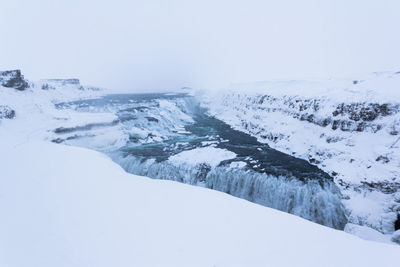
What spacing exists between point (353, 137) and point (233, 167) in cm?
802

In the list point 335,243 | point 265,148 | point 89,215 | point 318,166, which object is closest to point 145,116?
point 265,148

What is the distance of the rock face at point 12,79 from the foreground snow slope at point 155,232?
32.5 metres

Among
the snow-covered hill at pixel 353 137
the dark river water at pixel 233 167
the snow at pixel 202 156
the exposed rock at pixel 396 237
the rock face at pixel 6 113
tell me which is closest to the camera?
the exposed rock at pixel 396 237

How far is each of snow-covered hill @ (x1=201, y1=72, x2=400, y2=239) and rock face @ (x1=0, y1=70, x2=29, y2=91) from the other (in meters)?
33.5

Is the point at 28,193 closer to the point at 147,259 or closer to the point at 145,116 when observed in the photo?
the point at 147,259

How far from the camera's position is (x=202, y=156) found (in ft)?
49.4

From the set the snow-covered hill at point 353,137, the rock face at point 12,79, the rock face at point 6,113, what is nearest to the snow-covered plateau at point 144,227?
the snow-covered hill at point 353,137

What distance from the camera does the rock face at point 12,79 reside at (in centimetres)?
3030

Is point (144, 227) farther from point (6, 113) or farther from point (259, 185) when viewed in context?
point (6, 113)

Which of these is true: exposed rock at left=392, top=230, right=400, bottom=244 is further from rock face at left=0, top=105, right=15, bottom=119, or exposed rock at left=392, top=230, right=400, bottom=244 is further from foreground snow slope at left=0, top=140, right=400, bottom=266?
rock face at left=0, top=105, right=15, bottom=119

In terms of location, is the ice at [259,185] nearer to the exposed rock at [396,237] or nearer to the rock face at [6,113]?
the exposed rock at [396,237]

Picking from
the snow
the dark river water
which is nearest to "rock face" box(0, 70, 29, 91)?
the dark river water

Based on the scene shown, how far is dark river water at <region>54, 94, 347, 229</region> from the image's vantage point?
10677 mm

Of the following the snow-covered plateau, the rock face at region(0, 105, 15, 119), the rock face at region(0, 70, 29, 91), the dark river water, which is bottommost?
the dark river water
